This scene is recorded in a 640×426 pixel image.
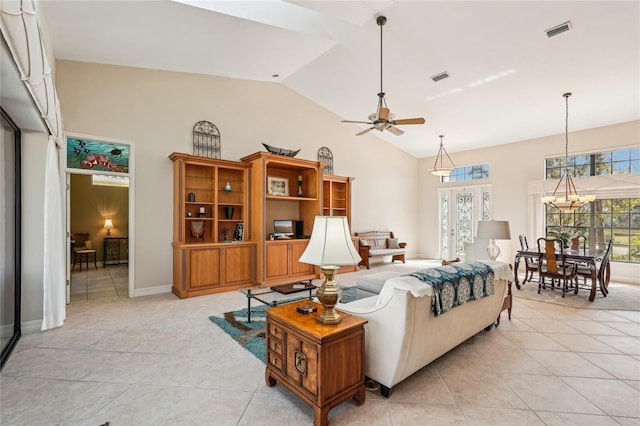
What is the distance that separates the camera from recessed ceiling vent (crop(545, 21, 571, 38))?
3669 mm

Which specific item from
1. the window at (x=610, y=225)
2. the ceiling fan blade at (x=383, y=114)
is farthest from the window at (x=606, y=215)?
the ceiling fan blade at (x=383, y=114)

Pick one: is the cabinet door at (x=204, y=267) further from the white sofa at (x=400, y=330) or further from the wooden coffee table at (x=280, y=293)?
the white sofa at (x=400, y=330)

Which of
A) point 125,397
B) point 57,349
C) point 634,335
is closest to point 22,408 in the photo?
point 125,397

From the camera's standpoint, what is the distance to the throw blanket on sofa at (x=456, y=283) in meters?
2.26

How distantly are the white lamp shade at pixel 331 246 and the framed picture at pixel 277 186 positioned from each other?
4.10 m

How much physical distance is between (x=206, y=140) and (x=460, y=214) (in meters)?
7.07

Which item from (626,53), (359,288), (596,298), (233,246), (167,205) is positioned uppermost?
(626,53)

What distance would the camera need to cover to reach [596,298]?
4.85 meters

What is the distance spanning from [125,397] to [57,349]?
142 centimetres

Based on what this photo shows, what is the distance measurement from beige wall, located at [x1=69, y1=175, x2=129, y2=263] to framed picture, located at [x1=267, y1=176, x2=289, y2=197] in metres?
5.09

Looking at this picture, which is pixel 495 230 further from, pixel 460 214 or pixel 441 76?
pixel 460 214

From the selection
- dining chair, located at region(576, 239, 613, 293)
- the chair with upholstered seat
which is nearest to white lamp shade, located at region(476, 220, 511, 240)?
dining chair, located at region(576, 239, 613, 293)

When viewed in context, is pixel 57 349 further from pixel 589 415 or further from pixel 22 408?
pixel 589 415

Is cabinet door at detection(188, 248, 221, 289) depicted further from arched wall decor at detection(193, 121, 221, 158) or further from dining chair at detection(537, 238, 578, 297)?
dining chair at detection(537, 238, 578, 297)
